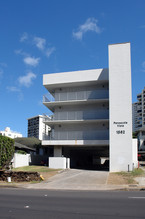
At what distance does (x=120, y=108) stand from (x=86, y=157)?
2999 centimetres

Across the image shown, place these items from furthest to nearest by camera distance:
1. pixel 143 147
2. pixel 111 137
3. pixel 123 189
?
pixel 143 147, pixel 111 137, pixel 123 189

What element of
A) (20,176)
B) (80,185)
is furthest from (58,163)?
(80,185)

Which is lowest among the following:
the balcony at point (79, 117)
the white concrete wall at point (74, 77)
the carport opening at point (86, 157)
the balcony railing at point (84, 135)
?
the carport opening at point (86, 157)

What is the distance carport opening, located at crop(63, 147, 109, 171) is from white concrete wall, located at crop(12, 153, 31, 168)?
6.18 metres

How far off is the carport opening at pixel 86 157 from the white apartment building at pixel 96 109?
3.92m

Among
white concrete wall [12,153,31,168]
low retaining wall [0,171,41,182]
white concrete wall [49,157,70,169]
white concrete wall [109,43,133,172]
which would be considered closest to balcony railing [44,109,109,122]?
white concrete wall [109,43,133,172]

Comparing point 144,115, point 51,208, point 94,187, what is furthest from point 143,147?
Answer: point 51,208

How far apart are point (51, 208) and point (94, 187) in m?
9.41

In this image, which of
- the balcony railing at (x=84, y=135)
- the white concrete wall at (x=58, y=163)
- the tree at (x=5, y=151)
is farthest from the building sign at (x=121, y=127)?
the tree at (x=5, y=151)

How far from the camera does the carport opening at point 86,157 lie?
1506 inches

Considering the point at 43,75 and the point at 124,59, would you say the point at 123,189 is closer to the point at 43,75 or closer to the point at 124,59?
the point at 124,59

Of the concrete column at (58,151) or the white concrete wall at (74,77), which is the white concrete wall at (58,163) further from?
the white concrete wall at (74,77)

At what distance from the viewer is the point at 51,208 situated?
30.5 ft

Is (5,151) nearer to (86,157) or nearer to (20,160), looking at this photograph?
(20,160)
